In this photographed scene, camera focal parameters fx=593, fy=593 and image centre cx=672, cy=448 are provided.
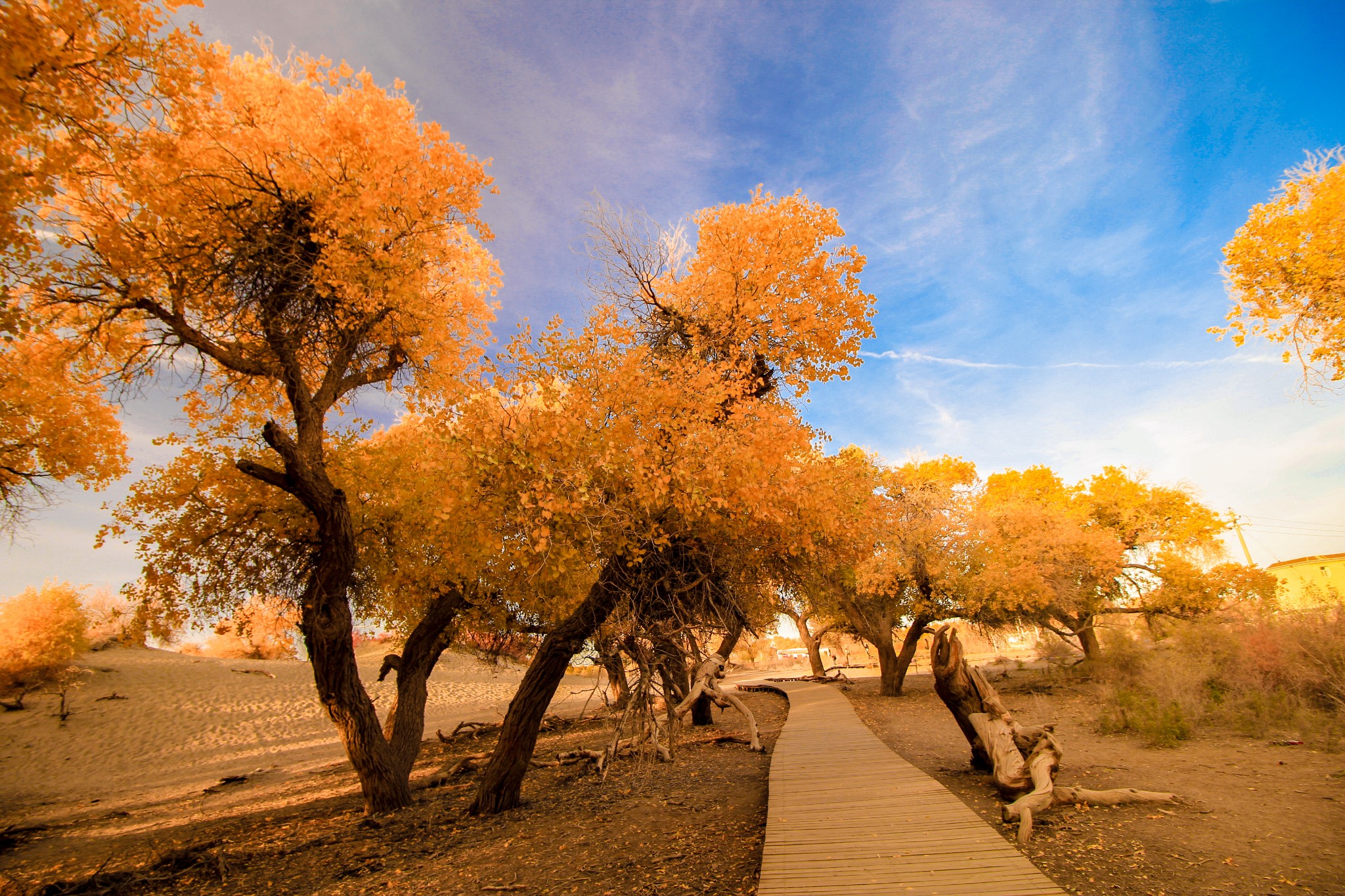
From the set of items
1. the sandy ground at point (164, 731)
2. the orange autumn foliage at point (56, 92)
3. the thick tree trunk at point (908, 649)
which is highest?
the orange autumn foliage at point (56, 92)

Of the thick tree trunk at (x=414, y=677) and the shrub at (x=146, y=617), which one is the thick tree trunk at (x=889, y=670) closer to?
the thick tree trunk at (x=414, y=677)

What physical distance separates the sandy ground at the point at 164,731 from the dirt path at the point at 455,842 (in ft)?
6.26

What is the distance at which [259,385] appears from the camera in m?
8.49

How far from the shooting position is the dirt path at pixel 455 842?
5707 millimetres

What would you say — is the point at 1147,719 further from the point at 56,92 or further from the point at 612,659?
A: the point at 56,92

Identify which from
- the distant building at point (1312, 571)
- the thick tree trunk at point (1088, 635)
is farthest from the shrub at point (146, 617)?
the distant building at point (1312, 571)

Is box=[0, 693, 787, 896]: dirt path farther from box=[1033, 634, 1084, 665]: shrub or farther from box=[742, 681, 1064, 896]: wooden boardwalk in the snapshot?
box=[1033, 634, 1084, 665]: shrub

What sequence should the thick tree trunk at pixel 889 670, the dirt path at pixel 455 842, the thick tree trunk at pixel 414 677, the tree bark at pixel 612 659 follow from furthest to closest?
the thick tree trunk at pixel 889 670 < the thick tree trunk at pixel 414 677 < the tree bark at pixel 612 659 < the dirt path at pixel 455 842

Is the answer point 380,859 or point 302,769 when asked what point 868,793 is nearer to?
point 380,859

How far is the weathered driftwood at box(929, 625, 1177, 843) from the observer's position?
6.22 meters

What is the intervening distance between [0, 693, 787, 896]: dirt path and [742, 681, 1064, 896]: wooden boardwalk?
0.50 m

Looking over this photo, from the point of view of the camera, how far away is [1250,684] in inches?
427

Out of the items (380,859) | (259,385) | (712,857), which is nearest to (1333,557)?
(712,857)

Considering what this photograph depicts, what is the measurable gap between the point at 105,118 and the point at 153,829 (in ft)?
35.4
